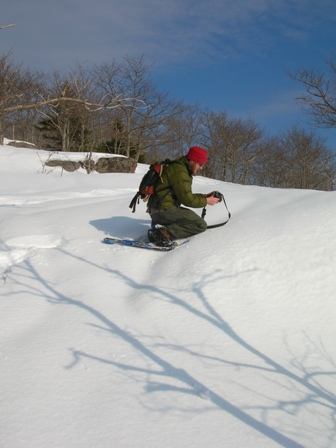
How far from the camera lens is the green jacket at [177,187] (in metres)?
3.86

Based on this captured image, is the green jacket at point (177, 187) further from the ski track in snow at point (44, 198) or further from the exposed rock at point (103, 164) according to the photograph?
the exposed rock at point (103, 164)

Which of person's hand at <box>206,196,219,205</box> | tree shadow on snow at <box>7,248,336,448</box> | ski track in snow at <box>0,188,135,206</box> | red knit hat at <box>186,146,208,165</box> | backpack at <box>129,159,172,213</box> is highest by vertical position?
red knit hat at <box>186,146,208,165</box>

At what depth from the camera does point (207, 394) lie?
187 centimetres

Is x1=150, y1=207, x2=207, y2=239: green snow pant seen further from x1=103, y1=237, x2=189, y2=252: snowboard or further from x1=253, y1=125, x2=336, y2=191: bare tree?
x1=253, y1=125, x2=336, y2=191: bare tree

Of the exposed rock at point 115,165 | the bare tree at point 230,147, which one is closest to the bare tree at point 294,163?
the bare tree at point 230,147

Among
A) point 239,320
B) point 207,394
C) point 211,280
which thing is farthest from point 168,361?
point 211,280

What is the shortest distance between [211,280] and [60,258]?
1.64m

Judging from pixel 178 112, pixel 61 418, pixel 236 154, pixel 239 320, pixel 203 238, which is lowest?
pixel 61 418

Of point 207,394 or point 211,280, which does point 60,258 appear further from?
point 207,394

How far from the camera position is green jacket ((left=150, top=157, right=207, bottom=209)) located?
3857mm

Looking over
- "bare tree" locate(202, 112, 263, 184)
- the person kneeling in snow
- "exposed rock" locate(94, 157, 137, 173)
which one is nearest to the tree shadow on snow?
the person kneeling in snow

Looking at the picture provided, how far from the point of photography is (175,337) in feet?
7.77

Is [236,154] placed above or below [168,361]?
above

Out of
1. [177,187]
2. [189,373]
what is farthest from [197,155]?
[189,373]
